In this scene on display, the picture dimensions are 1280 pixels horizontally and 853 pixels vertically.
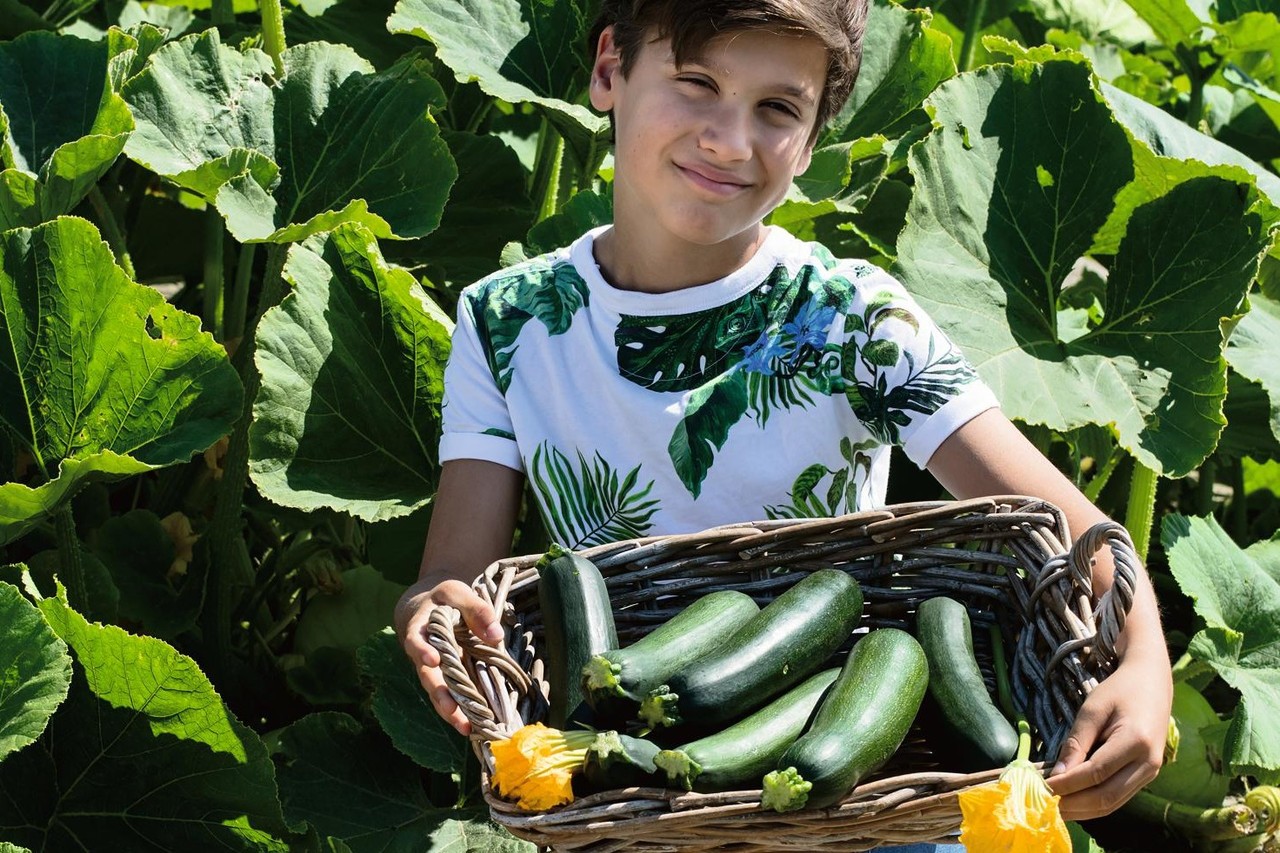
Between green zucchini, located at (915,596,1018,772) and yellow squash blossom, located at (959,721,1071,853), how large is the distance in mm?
177

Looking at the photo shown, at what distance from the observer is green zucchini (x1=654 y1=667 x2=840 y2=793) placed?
1.59 meters

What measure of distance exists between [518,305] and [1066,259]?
4.39 feet

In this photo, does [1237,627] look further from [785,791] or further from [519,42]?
[519,42]

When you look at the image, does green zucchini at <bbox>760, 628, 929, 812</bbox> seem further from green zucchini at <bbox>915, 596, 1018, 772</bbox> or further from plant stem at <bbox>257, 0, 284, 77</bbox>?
plant stem at <bbox>257, 0, 284, 77</bbox>

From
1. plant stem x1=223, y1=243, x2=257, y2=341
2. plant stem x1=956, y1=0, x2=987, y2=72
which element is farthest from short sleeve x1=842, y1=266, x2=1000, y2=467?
plant stem x1=956, y1=0, x2=987, y2=72

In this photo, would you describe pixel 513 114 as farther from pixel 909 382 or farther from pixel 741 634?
pixel 741 634

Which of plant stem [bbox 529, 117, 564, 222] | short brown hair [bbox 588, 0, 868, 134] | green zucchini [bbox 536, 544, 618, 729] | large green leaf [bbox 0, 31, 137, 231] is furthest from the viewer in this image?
plant stem [bbox 529, 117, 564, 222]

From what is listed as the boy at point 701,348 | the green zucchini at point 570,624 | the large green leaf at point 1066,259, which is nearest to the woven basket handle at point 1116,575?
the boy at point 701,348

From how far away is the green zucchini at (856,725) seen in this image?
61.1 inches

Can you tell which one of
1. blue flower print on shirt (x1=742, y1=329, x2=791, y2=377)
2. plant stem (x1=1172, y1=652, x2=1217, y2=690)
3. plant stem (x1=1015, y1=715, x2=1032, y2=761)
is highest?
blue flower print on shirt (x1=742, y1=329, x2=791, y2=377)

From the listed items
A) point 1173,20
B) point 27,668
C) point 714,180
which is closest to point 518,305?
point 714,180

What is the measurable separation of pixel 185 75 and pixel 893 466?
5.45 feet

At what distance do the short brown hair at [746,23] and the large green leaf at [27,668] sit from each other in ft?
3.79

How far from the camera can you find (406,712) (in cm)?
262
